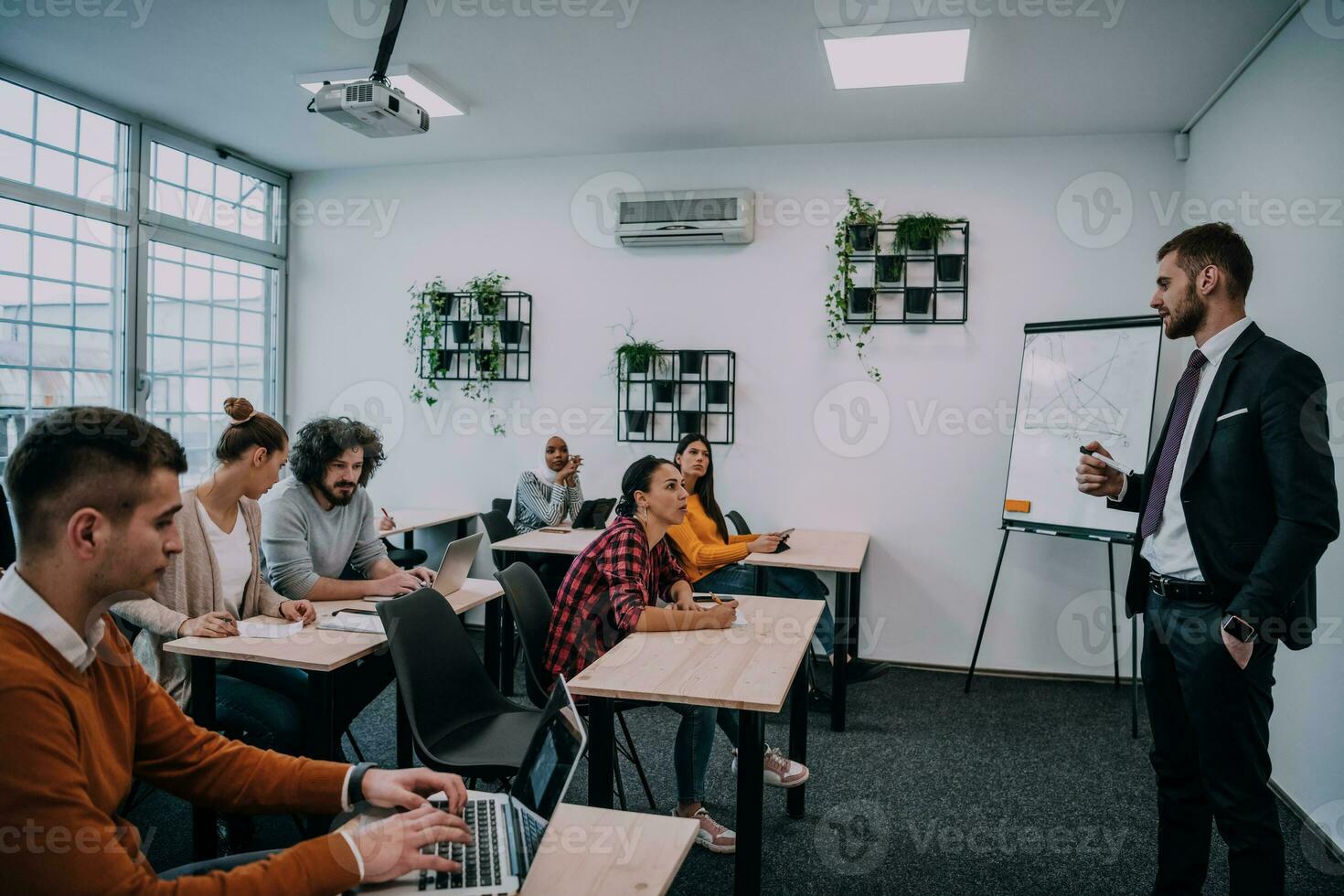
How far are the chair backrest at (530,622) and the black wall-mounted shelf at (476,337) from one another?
2677mm

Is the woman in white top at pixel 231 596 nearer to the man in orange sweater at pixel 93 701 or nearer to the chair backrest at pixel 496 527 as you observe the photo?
the man in orange sweater at pixel 93 701

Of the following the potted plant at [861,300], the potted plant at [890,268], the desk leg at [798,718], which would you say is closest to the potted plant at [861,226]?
the potted plant at [890,268]

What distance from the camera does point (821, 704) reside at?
396 cm

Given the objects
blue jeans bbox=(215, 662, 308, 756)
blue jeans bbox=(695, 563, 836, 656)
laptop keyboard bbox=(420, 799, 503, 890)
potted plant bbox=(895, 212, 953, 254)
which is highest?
potted plant bbox=(895, 212, 953, 254)

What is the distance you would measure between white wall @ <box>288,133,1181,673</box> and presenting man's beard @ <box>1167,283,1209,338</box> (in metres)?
2.53

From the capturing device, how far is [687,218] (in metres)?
4.81

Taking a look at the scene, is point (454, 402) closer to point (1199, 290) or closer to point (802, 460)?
point (802, 460)

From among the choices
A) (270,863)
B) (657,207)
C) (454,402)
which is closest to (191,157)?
(454,402)

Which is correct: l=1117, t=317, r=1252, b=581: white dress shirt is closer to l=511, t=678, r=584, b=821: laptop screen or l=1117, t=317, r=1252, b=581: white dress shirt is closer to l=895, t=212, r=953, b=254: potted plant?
l=511, t=678, r=584, b=821: laptop screen

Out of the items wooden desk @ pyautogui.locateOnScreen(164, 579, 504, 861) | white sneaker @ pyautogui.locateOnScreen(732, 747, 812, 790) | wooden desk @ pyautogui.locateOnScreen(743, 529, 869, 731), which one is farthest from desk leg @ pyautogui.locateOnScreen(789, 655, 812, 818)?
wooden desk @ pyautogui.locateOnScreen(164, 579, 504, 861)

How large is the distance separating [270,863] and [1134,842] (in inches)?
105

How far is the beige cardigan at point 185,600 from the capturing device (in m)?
2.37

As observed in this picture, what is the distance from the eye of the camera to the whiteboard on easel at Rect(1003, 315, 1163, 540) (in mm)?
3803

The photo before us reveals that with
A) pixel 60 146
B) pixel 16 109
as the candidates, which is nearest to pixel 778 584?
pixel 60 146
